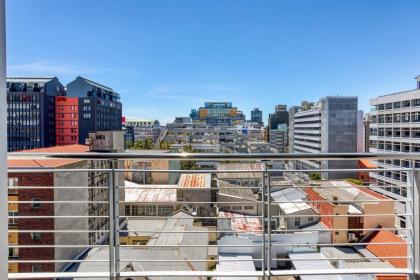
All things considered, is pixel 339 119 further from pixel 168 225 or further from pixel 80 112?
pixel 168 225

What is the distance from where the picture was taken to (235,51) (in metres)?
54.9

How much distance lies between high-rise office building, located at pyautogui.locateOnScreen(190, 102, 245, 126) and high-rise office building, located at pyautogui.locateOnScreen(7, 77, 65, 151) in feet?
213

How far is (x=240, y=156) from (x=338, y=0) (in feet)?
76.2

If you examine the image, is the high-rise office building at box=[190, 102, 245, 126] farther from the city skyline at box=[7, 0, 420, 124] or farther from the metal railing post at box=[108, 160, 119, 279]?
the metal railing post at box=[108, 160, 119, 279]

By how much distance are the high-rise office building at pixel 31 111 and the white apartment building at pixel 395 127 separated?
131 ft

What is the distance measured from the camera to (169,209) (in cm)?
1967

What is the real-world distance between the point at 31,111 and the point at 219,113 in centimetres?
7515

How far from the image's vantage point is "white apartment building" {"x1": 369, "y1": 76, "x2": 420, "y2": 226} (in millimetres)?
25266

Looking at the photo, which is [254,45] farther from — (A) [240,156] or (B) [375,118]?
(A) [240,156]

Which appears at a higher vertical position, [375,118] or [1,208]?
[375,118]

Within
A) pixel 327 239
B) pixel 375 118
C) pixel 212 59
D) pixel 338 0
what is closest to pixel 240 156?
pixel 327 239

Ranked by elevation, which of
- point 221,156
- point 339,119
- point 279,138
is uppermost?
point 339,119

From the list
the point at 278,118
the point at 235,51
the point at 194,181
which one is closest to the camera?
the point at 194,181

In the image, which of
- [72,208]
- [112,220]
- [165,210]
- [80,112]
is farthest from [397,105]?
A: [80,112]
